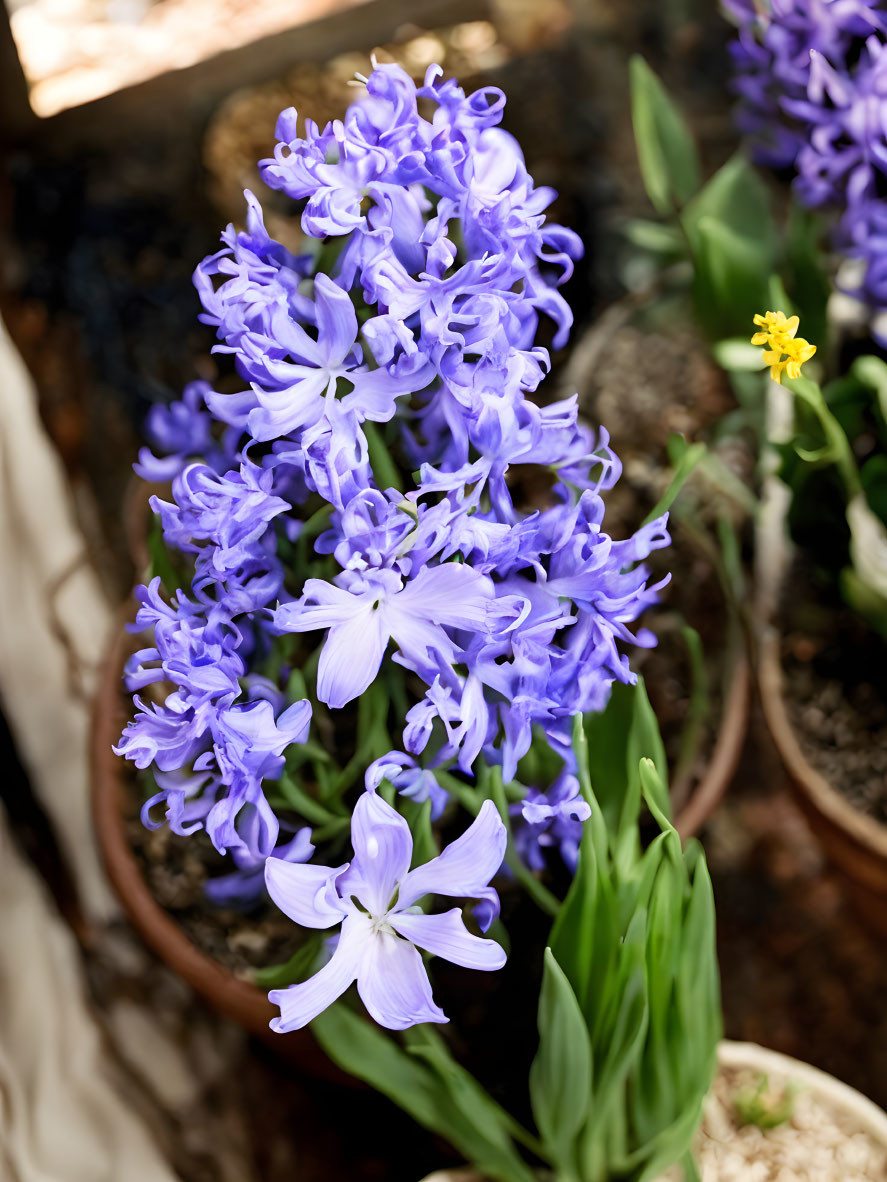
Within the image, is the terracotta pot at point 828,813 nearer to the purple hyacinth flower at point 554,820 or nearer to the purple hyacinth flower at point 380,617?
the purple hyacinth flower at point 554,820

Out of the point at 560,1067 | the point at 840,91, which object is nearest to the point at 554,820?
the point at 560,1067

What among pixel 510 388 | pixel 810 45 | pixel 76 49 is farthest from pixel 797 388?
pixel 76 49

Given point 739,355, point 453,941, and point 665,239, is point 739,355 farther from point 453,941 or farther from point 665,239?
point 453,941

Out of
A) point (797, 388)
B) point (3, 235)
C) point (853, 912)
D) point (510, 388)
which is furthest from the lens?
point (3, 235)

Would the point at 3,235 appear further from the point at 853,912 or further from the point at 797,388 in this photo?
the point at 853,912

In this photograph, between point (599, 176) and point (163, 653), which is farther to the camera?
point (599, 176)

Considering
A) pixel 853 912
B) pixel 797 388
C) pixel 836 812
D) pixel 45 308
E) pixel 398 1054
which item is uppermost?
pixel 797 388
